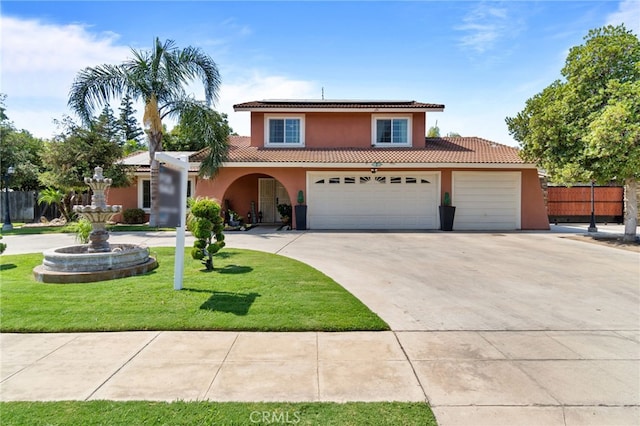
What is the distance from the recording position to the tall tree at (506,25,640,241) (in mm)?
10688

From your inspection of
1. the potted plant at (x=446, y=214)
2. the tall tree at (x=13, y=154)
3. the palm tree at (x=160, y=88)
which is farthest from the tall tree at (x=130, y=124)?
the potted plant at (x=446, y=214)

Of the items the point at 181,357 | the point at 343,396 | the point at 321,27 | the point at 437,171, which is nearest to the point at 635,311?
the point at 343,396

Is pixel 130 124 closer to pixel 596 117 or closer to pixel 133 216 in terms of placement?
pixel 133 216

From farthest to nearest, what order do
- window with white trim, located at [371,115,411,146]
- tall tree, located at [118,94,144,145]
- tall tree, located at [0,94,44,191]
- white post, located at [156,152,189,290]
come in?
tall tree, located at [118,94,144,145], tall tree, located at [0,94,44,191], window with white trim, located at [371,115,411,146], white post, located at [156,152,189,290]

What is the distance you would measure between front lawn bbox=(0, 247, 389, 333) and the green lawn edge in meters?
1.61

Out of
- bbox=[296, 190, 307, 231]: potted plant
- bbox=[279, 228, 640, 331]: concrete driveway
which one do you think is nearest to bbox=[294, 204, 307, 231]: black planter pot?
bbox=[296, 190, 307, 231]: potted plant

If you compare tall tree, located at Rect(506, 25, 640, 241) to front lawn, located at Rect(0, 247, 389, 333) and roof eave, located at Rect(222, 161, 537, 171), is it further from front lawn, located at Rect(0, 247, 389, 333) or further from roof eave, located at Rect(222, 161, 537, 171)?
front lawn, located at Rect(0, 247, 389, 333)

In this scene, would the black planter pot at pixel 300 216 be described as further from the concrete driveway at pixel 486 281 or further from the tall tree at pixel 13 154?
the tall tree at pixel 13 154

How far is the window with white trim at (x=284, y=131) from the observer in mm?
17844

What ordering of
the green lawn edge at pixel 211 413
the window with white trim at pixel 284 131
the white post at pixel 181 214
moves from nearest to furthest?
the green lawn edge at pixel 211 413, the white post at pixel 181 214, the window with white trim at pixel 284 131

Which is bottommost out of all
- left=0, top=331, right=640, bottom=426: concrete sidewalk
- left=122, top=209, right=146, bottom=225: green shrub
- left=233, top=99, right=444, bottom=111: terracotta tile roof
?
left=0, top=331, right=640, bottom=426: concrete sidewalk

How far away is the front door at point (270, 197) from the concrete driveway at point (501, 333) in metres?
10.4

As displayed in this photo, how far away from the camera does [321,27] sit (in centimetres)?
1088

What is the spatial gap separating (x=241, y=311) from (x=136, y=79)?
46.9 feet
